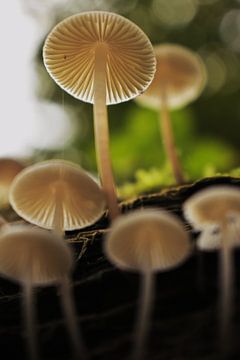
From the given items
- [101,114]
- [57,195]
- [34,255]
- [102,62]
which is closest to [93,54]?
[102,62]

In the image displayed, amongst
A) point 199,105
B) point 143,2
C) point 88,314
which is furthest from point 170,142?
point 143,2

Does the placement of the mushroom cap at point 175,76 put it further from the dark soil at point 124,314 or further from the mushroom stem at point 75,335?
the mushroom stem at point 75,335

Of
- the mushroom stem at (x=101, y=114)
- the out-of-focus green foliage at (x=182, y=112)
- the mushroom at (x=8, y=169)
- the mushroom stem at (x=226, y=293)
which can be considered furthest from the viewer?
the out-of-focus green foliage at (x=182, y=112)

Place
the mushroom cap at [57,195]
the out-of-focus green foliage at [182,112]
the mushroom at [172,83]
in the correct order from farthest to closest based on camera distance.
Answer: the out-of-focus green foliage at [182,112] → the mushroom at [172,83] → the mushroom cap at [57,195]

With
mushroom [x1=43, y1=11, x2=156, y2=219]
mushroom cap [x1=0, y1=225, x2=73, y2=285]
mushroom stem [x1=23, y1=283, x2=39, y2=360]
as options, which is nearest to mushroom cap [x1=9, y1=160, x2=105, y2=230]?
mushroom [x1=43, y1=11, x2=156, y2=219]

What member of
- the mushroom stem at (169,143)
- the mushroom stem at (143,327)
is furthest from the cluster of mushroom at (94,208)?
→ the mushroom stem at (169,143)

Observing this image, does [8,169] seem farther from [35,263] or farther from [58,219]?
[35,263]

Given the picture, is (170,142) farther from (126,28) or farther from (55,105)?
(55,105)
